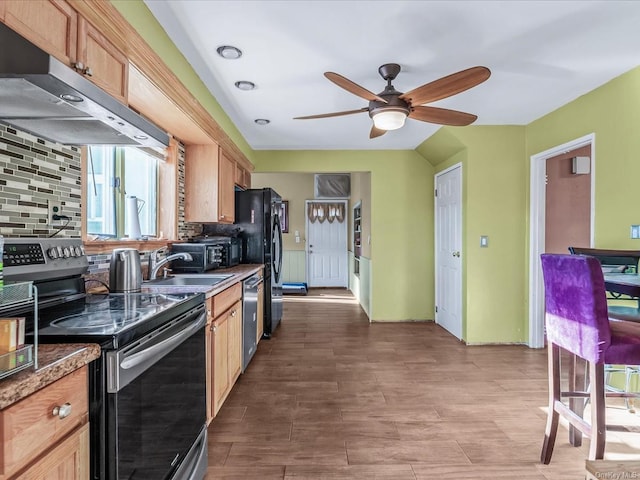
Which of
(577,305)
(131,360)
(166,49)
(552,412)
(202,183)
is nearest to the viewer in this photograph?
(131,360)

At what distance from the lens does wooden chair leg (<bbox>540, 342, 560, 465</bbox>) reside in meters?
1.85

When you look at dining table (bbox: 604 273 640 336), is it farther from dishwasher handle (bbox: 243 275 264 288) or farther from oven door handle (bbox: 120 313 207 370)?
dishwasher handle (bbox: 243 275 264 288)

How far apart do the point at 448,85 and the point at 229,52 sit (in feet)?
4.49

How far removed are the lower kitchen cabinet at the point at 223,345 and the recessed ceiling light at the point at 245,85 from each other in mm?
1551

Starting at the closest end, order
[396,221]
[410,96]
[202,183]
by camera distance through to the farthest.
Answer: [410,96] < [202,183] < [396,221]

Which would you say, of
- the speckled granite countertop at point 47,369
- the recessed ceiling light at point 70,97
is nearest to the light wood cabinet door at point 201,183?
the recessed ceiling light at point 70,97

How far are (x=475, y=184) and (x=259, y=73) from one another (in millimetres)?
2581

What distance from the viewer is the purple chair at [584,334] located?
158 centimetres

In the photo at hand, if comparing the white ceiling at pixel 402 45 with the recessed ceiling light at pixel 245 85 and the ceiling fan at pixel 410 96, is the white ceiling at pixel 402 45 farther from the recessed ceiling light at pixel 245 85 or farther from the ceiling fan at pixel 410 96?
the ceiling fan at pixel 410 96

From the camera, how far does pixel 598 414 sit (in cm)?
156

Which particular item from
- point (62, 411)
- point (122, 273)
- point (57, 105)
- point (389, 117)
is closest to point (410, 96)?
point (389, 117)

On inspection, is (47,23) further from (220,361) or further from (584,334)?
(584,334)

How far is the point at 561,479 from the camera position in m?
1.74

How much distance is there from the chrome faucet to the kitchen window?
8.6 inches
